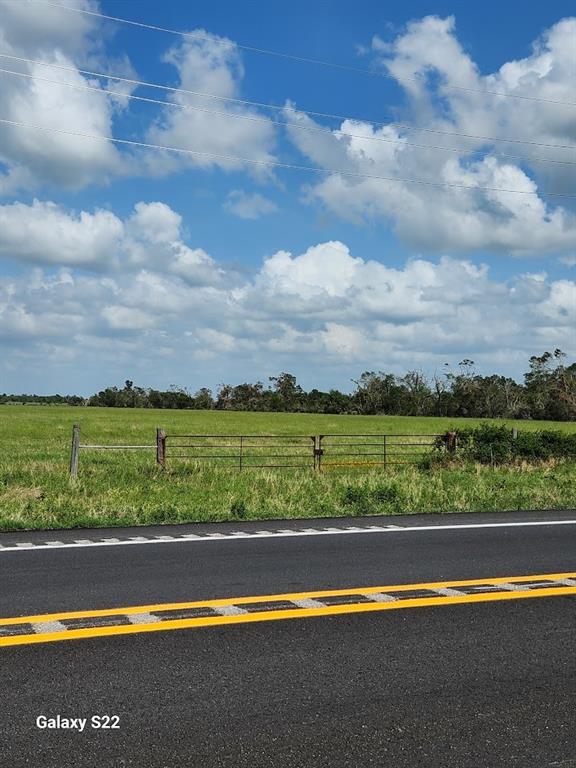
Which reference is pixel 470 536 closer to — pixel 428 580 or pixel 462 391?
pixel 428 580

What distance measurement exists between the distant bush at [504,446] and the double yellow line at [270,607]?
1505 cm

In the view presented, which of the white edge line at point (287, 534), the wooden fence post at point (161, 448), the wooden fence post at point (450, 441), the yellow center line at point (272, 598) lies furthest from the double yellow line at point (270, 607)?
the wooden fence post at point (450, 441)

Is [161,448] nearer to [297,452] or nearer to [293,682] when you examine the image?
[293,682]

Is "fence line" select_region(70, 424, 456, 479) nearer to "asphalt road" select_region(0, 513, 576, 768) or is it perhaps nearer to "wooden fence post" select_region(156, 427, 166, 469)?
Result: "wooden fence post" select_region(156, 427, 166, 469)

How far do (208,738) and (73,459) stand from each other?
14.9 m

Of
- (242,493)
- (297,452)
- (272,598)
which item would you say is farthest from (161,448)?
(297,452)

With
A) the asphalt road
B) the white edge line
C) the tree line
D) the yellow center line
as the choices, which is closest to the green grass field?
the white edge line

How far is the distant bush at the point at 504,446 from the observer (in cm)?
2272

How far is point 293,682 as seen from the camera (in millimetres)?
4836

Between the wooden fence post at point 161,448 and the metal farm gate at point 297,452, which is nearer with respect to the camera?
the wooden fence post at point 161,448

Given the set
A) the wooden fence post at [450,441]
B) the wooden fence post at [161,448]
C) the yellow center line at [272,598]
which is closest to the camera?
the yellow center line at [272,598]

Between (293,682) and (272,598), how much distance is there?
202 cm

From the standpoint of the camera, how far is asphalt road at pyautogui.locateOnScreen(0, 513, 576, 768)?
3.98 m

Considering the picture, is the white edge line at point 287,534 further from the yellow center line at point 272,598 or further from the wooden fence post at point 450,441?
the wooden fence post at point 450,441
